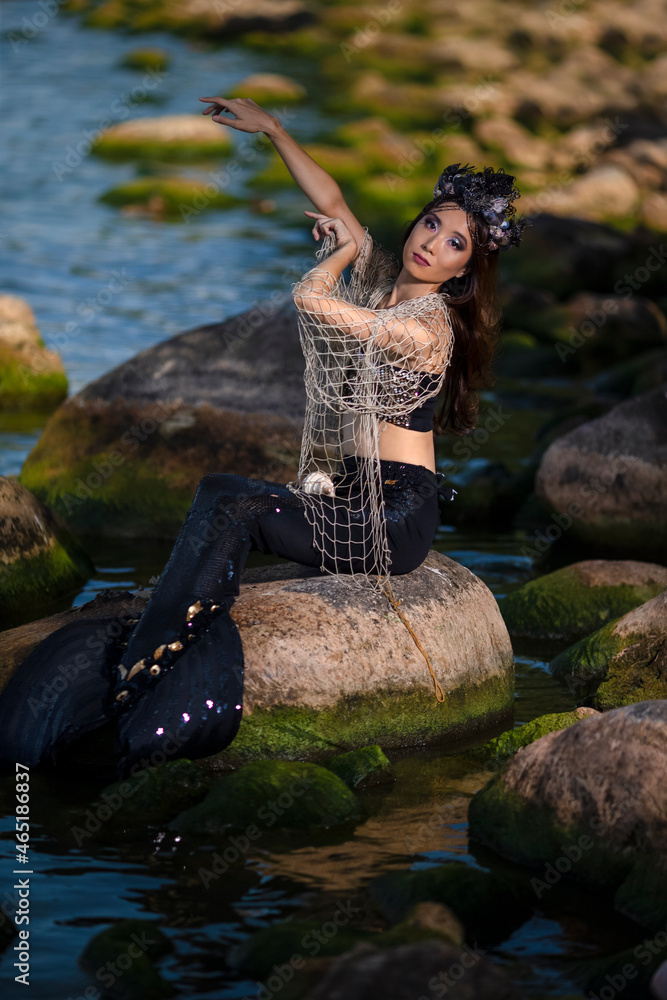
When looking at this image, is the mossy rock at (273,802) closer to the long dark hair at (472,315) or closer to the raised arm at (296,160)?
the long dark hair at (472,315)

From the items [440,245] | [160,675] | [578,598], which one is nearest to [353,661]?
[160,675]

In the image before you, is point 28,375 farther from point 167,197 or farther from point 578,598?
point 167,197

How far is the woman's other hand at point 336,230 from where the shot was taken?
6.38m

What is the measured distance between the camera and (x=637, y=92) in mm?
38062

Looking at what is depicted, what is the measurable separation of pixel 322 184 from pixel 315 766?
2883mm

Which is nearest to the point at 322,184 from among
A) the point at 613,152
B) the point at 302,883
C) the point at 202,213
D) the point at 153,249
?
the point at 302,883

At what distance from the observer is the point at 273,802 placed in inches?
219

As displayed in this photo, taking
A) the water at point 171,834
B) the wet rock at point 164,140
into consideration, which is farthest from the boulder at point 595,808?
the wet rock at point 164,140

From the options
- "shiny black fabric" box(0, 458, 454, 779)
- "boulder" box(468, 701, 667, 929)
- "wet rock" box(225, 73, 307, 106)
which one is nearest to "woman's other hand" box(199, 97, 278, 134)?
"shiny black fabric" box(0, 458, 454, 779)

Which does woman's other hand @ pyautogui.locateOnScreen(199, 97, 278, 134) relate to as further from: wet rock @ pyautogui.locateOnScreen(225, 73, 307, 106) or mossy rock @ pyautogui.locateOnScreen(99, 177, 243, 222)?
wet rock @ pyautogui.locateOnScreen(225, 73, 307, 106)

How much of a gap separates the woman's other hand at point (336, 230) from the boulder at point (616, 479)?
409cm

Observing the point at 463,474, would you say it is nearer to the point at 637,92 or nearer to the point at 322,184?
the point at 322,184

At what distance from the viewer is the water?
4.84m

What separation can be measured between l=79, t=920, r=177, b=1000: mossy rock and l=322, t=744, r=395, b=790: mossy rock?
1432mm
